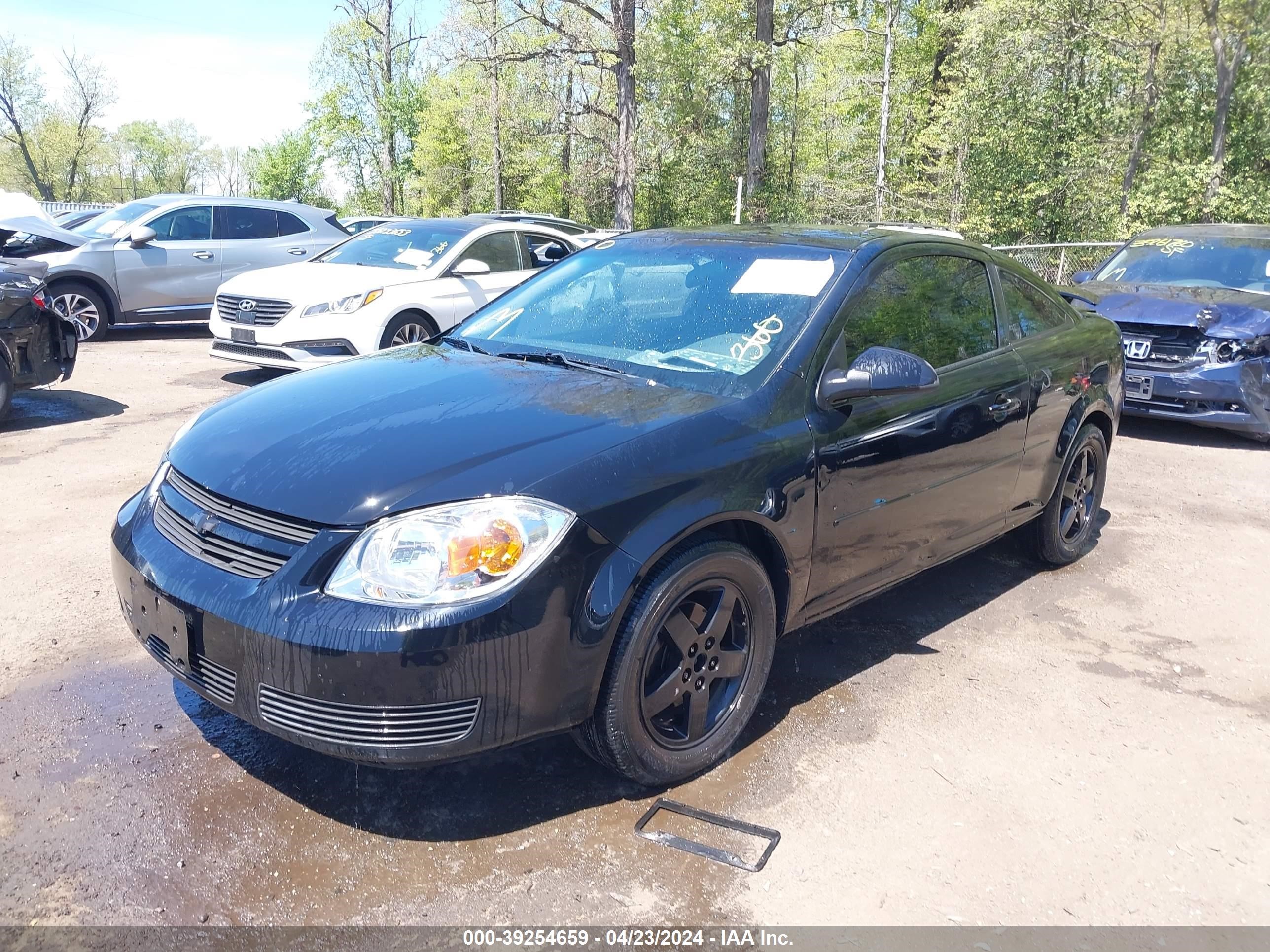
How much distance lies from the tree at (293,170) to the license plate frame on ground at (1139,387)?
171 feet

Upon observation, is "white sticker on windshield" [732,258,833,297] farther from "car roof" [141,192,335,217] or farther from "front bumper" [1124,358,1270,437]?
"car roof" [141,192,335,217]

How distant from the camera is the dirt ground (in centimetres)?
255

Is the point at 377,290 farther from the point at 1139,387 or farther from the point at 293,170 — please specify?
the point at 293,170

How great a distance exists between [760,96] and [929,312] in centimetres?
2786

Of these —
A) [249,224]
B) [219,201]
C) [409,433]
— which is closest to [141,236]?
[219,201]

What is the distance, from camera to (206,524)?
109 inches

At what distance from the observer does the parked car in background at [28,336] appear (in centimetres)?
720

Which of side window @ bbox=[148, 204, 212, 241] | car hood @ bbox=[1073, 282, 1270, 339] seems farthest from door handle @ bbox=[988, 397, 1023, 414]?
side window @ bbox=[148, 204, 212, 241]

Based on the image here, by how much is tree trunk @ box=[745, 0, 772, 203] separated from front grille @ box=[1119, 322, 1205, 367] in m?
22.7

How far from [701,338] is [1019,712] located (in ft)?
5.81

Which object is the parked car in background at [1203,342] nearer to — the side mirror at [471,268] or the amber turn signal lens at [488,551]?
the side mirror at [471,268]

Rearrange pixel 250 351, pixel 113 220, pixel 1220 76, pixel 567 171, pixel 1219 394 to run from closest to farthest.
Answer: pixel 1219 394
pixel 250 351
pixel 113 220
pixel 1220 76
pixel 567 171

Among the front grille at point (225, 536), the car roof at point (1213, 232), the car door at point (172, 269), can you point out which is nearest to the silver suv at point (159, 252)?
the car door at point (172, 269)

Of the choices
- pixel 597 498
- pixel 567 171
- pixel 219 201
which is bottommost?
pixel 597 498
